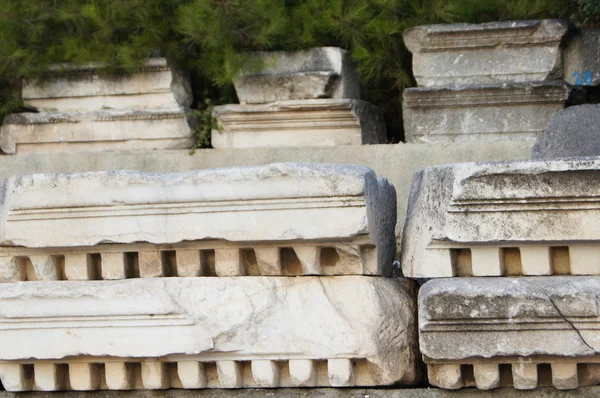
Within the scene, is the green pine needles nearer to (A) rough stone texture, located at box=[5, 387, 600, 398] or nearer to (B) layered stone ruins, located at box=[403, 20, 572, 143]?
(B) layered stone ruins, located at box=[403, 20, 572, 143]

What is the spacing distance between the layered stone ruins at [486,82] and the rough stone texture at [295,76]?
0.31 meters

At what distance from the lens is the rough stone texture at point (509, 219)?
2.61 m

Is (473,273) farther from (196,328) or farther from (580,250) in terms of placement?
(196,328)

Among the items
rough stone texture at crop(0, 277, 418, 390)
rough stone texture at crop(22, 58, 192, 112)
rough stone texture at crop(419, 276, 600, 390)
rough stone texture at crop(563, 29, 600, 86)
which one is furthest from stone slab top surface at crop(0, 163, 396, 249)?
rough stone texture at crop(563, 29, 600, 86)

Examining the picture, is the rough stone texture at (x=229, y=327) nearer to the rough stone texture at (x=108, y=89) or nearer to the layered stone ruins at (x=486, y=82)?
the layered stone ruins at (x=486, y=82)

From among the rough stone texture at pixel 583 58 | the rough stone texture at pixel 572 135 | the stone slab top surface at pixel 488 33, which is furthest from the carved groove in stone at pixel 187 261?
the rough stone texture at pixel 583 58

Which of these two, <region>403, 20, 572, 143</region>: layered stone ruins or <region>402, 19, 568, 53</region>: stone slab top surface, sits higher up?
<region>402, 19, 568, 53</region>: stone slab top surface

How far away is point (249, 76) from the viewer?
397 centimetres

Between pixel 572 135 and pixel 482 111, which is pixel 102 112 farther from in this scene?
pixel 572 135

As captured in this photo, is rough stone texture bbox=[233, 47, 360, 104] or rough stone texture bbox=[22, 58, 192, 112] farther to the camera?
rough stone texture bbox=[22, 58, 192, 112]

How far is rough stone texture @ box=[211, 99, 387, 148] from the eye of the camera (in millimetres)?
3914

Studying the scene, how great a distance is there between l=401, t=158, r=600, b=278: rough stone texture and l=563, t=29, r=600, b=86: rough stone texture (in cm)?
144

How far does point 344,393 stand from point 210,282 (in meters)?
0.55

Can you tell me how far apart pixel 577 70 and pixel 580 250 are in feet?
4.87
